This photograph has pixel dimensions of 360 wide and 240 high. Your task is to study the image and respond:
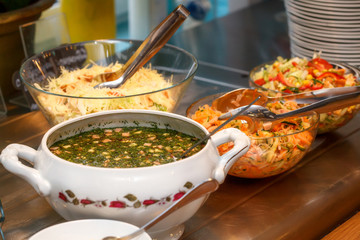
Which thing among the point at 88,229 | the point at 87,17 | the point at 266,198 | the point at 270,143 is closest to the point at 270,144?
the point at 270,143

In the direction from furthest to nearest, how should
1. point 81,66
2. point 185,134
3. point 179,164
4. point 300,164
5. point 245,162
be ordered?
point 81,66
point 300,164
point 245,162
point 185,134
point 179,164

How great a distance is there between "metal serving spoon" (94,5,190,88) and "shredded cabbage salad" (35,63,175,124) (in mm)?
22

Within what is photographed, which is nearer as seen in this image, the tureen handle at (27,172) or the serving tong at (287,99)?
the tureen handle at (27,172)

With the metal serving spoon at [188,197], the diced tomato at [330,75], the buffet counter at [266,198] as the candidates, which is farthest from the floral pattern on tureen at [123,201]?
the diced tomato at [330,75]

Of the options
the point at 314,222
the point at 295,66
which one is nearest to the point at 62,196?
the point at 314,222

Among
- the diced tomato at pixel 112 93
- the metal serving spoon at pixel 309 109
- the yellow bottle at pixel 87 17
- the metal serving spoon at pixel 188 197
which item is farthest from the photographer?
the yellow bottle at pixel 87 17

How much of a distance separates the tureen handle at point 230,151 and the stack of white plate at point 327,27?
84 cm

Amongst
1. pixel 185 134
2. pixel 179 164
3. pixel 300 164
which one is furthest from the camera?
pixel 300 164

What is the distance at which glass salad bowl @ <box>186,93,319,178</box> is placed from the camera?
3.42 feet

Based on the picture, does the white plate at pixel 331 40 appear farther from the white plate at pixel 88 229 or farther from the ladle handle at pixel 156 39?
the white plate at pixel 88 229

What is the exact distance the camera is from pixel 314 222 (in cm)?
102

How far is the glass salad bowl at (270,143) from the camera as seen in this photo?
1.04 m

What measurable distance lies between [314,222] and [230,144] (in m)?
0.22

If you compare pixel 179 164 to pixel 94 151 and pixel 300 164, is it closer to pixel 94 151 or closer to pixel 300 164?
pixel 94 151
